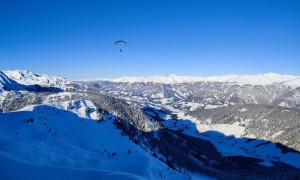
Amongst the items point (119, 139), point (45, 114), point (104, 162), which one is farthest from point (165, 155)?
point (104, 162)

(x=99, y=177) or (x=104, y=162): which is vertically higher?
(x=99, y=177)

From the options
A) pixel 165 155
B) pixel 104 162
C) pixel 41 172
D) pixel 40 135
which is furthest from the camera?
pixel 165 155

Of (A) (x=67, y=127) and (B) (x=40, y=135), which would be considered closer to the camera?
(B) (x=40, y=135)

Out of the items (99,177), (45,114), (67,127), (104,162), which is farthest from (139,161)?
(45,114)

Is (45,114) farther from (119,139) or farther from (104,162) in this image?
(104,162)

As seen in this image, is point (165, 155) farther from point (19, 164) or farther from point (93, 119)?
point (19, 164)

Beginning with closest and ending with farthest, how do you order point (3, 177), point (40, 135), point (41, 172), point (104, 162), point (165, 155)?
point (3, 177), point (41, 172), point (104, 162), point (40, 135), point (165, 155)

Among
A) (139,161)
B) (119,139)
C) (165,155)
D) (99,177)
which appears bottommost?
(165,155)
